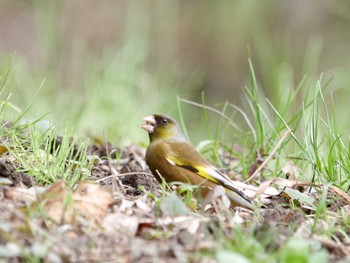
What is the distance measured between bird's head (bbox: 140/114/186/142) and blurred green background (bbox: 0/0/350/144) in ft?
11.3

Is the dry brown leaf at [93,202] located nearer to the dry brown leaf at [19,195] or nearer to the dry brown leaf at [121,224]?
the dry brown leaf at [121,224]

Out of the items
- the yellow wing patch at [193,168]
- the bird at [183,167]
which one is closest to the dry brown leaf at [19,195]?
the bird at [183,167]

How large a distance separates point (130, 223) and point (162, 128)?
1801 mm

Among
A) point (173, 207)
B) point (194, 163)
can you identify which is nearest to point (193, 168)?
point (194, 163)

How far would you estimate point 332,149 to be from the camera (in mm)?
4848

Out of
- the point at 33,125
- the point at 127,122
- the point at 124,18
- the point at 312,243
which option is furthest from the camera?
the point at 124,18

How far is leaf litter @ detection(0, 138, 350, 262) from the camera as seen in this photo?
131 inches

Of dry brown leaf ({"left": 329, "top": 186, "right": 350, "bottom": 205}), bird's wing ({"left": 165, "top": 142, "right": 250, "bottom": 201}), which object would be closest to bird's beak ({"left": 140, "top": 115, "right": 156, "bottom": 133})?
bird's wing ({"left": 165, "top": 142, "right": 250, "bottom": 201})

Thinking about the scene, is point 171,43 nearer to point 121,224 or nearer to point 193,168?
point 193,168

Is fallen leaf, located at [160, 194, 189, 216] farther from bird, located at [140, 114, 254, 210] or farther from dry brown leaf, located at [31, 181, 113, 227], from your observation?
bird, located at [140, 114, 254, 210]

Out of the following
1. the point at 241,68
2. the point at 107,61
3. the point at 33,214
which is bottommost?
the point at 241,68

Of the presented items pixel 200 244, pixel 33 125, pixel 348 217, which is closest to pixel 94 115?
pixel 33 125

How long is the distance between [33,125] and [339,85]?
16.3ft

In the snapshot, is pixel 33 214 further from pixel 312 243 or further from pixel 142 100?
pixel 142 100
